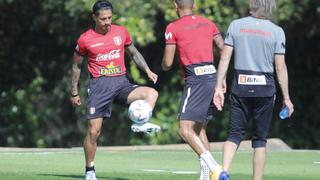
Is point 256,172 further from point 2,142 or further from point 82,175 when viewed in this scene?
point 2,142

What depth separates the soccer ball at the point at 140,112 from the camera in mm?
12594

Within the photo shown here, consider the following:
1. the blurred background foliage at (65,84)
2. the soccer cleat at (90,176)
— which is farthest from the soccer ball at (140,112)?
the blurred background foliage at (65,84)

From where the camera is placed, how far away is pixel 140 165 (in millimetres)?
15977

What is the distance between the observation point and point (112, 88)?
1321 centimetres

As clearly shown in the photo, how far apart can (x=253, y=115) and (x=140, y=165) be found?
4990mm

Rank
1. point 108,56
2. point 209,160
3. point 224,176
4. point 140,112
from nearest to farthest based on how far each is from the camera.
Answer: point 224,176
point 209,160
point 140,112
point 108,56

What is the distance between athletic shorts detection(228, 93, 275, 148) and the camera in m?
11.1

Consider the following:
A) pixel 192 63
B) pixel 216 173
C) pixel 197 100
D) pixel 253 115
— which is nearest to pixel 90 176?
pixel 197 100

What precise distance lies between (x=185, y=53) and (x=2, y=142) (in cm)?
1942

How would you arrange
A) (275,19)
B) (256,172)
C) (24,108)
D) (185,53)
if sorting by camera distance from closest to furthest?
(256,172) < (185,53) < (275,19) < (24,108)

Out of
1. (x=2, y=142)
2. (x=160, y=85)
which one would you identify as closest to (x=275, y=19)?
(x=160, y=85)

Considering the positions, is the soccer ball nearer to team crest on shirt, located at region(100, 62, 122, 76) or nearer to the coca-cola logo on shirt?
team crest on shirt, located at region(100, 62, 122, 76)

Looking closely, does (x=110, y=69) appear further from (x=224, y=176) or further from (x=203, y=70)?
(x=224, y=176)

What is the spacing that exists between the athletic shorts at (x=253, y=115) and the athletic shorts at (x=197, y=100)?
3.90ft
